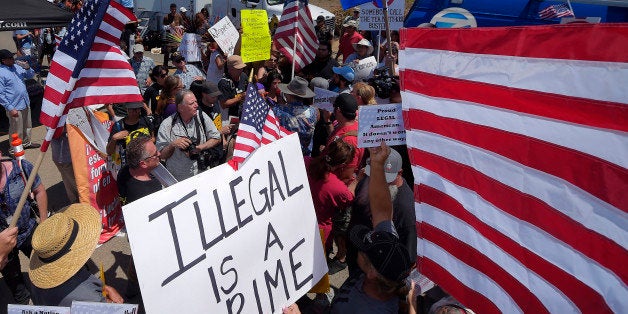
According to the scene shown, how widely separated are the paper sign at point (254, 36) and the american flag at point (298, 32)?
0.50m

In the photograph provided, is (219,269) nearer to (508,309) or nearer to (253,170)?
(253,170)

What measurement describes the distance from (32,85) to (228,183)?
31.5 ft

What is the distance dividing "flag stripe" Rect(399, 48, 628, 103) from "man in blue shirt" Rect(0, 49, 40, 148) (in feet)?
24.9

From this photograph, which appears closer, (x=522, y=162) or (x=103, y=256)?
(x=522, y=162)

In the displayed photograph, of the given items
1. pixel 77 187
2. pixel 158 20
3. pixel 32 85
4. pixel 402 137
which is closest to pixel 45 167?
pixel 77 187

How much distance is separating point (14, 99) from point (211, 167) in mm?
4769

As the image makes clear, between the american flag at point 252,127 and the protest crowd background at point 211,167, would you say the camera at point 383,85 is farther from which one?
the american flag at point 252,127

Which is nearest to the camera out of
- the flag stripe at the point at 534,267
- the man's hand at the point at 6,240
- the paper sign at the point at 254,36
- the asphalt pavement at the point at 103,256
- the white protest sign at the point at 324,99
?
the flag stripe at the point at 534,267

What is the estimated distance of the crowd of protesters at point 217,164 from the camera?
2531mm

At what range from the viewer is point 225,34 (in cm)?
733

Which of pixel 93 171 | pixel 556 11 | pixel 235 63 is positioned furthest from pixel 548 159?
pixel 235 63

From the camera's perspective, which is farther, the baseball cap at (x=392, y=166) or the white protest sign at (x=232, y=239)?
the baseball cap at (x=392, y=166)

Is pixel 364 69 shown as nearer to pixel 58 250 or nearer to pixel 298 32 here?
pixel 298 32

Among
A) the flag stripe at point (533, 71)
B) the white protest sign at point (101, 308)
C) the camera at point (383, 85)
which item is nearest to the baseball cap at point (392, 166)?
the flag stripe at point (533, 71)
